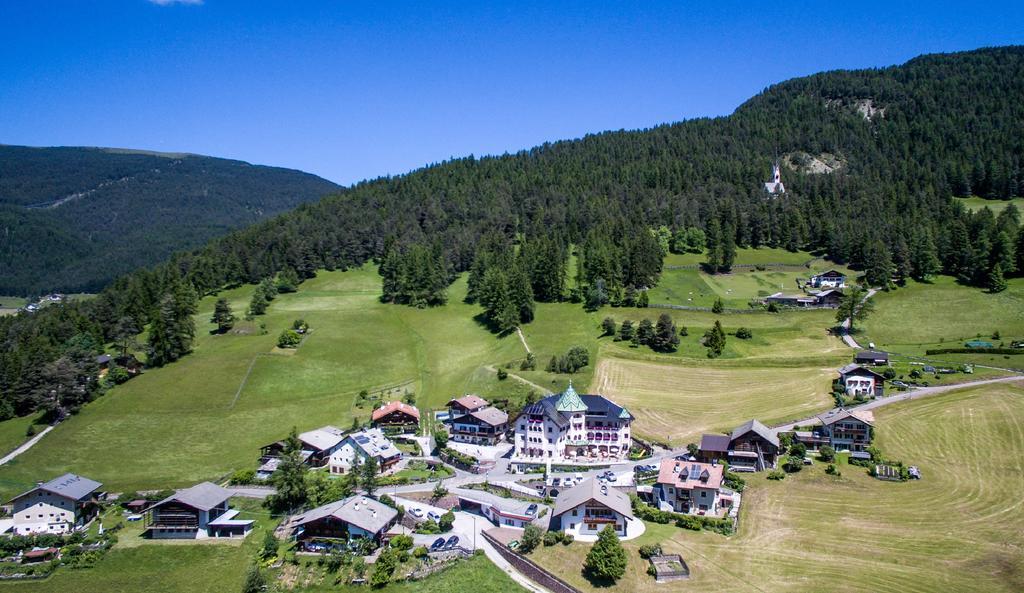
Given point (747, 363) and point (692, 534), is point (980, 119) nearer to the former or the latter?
point (747, 363)

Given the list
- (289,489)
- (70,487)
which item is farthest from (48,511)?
(289,489)

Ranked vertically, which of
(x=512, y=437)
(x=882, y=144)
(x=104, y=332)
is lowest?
(x=512, y=437)

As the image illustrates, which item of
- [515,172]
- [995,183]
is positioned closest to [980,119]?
[995,183]

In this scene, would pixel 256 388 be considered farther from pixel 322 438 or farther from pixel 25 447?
Result: pixel 25 447

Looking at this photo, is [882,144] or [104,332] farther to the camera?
[882,144]

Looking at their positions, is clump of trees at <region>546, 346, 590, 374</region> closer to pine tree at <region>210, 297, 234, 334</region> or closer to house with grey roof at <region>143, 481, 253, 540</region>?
house with grey roof at <region>143, 481, 253, 540</region>

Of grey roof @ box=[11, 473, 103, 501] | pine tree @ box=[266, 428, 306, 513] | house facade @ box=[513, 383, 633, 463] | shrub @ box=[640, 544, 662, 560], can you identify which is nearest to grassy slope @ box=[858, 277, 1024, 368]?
house facade @ box=[513, 383, 633, 463]
